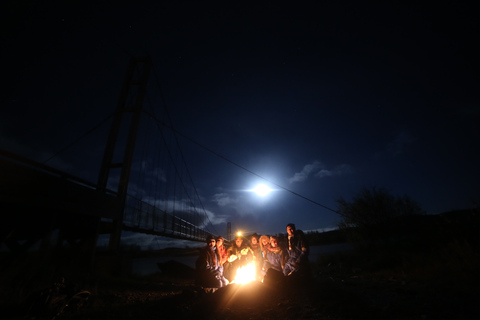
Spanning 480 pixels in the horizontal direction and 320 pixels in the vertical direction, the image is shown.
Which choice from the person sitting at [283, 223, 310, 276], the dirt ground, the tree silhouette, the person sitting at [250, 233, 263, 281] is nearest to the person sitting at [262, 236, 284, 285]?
the person sitting at [283, 223, 310, 276]

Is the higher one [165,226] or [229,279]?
[165,226]

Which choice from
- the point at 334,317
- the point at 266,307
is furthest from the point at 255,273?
the point at 334,317

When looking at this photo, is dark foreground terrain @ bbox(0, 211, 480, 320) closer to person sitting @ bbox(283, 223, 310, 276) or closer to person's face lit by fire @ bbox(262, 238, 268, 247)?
person sitting @ bbox(283, 223, 310, 276)

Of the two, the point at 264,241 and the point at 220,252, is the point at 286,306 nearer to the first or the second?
the point at 264,241

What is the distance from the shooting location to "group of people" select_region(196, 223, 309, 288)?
5.22 m

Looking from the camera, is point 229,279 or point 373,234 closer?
point 229,279

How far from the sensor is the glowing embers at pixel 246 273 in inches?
287

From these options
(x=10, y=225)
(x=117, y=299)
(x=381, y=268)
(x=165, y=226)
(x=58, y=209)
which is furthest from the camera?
(x=165, y=226)

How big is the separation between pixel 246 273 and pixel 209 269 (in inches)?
85.3

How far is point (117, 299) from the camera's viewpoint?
4184 millimetres

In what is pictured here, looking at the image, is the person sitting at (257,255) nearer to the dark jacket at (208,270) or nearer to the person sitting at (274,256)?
the person sitting at (274,256)

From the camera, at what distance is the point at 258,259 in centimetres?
763

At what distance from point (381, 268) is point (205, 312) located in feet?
35.6

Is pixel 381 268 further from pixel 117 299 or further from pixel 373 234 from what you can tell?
pixel 117 299
